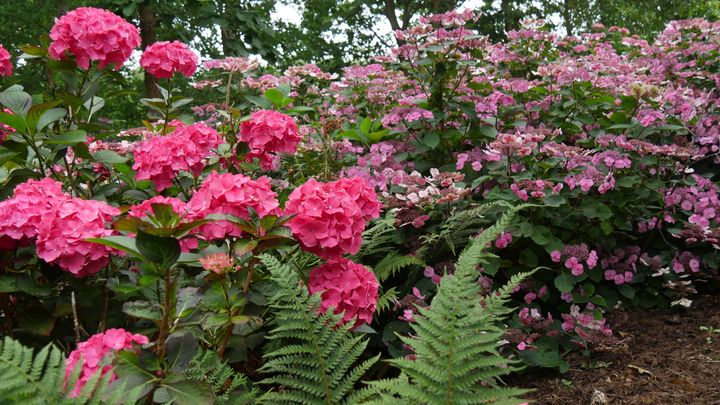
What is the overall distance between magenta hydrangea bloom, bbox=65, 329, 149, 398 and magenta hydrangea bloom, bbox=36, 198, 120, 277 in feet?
1.06

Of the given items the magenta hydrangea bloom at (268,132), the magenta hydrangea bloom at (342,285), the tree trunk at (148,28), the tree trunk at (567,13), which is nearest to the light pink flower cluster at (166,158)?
the magenta hydrangea bloom at (268,132)

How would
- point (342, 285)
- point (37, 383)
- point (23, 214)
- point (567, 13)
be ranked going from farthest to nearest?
1. point (567, 13)
2. point (342, 285)
3. point (23, 214)
4. point (37, 383)

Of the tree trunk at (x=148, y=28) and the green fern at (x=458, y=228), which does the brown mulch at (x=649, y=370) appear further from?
the tree trunk at (x=148, y=28)

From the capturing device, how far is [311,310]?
55.7 inches

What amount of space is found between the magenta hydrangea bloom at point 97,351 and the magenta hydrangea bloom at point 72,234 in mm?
324

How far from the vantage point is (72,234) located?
153 cm

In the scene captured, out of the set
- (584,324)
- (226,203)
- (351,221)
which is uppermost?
(226,203)

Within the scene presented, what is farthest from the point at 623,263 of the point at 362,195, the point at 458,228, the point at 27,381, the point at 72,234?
the point at 27,381

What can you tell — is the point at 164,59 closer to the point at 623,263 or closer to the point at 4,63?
the point at 4,63

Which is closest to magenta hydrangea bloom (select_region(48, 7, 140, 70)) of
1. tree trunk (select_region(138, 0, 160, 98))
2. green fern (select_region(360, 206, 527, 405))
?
green fern (select_region(360, 206, 527, 405))

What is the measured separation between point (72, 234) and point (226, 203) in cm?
40

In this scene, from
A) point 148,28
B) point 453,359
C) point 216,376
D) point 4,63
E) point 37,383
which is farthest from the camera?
point 148,28

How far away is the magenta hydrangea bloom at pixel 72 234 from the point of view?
1.54 metres

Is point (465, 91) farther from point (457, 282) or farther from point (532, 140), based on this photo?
point (457, 282)
